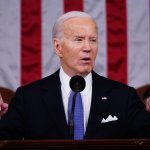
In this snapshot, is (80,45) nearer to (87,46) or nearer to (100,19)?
(87,46)

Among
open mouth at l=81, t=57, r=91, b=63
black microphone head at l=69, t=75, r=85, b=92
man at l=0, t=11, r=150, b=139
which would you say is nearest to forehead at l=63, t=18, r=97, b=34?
man at l=0, t=11, r=150, b=139

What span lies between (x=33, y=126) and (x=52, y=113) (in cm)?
12

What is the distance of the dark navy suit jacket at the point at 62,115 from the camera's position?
2936mm

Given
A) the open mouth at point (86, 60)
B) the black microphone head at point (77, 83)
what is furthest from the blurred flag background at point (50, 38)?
the black microphone head at point (77, 83)

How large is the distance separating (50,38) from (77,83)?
184 centimetres

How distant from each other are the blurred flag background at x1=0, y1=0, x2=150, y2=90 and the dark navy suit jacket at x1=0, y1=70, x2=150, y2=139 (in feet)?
4.34

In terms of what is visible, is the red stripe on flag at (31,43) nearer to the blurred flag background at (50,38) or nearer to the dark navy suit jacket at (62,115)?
the blurred flag background at (50,38)

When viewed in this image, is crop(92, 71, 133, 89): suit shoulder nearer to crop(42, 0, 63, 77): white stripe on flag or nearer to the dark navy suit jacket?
the dark navy suit jacket

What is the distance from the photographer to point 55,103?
301cm

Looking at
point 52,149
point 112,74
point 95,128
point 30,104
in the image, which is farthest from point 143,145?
point 112,74

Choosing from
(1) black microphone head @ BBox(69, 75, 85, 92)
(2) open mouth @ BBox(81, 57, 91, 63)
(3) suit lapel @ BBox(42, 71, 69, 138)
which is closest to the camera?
(1) black microphone head @ BBox(69, 75, 85, 92)

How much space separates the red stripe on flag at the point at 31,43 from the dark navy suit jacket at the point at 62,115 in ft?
4.33

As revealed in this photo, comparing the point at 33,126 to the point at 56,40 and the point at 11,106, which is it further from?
the point at 56,40

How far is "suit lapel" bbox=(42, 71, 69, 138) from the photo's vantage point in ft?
9.61
